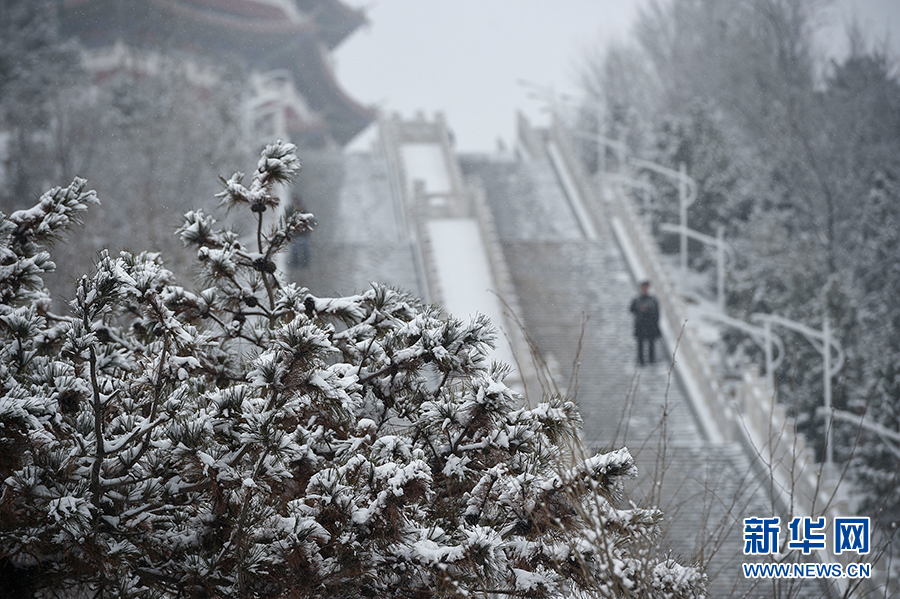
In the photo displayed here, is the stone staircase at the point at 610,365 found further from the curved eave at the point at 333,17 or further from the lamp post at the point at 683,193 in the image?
the curved eave at the point at 333,17

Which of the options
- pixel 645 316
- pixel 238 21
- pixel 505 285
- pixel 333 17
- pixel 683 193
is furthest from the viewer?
pixel 333 17

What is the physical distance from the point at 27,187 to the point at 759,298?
18415 millimetres

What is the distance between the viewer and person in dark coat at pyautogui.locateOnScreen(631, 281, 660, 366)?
16750 mm

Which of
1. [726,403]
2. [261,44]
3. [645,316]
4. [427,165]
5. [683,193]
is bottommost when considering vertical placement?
[726,403]

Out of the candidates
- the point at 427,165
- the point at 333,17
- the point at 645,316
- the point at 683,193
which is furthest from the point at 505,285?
the point at 333,17

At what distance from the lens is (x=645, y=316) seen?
17.2 meters

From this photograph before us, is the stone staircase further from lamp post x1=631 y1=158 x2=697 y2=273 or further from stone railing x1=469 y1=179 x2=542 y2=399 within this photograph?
lamp post x1=631 y1=158 x2=697 y2=273

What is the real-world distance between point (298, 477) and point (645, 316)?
44.4ft

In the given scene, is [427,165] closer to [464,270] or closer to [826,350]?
[464,270]

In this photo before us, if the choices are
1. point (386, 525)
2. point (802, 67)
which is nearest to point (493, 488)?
point (386, 525)

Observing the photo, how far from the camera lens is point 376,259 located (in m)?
25.9

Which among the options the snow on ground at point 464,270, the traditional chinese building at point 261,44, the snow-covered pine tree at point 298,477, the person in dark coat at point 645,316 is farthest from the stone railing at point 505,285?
the snow-covered pine tree at point 298,477

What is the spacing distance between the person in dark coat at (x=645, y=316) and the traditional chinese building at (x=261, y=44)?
56.0 ft

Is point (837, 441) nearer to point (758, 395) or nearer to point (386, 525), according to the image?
point (758, 395)
